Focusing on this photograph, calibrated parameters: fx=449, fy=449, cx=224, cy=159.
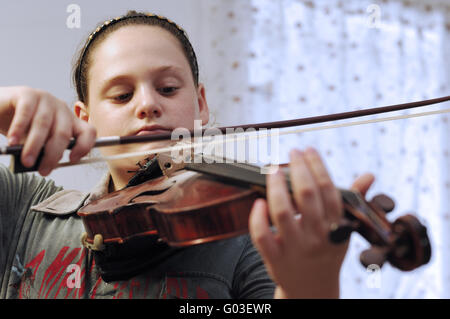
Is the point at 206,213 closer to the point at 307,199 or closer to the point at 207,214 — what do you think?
the point at 207,214

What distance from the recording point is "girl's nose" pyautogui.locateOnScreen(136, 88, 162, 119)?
68 cm

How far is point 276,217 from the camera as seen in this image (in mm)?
409

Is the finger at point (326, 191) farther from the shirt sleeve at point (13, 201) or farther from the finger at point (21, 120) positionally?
the shirt sleeve at point (13, 201)

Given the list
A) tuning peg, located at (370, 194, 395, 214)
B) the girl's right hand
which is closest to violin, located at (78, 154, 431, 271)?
tuning peg, located at (370, 194, 395, 214)

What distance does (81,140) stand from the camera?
0.49m

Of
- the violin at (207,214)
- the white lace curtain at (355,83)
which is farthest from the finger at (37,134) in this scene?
the white lace curtain at (355,83)

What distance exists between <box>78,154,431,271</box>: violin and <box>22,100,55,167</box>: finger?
0.14 m

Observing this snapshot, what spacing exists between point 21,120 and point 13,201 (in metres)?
0.31

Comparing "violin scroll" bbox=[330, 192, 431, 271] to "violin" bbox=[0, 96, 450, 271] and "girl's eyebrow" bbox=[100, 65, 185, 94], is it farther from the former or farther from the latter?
"girl's eyebrow" bbox=[100, 65, 185, 94]

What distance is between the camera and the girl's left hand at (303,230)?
0.41m

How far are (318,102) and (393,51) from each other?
46cm

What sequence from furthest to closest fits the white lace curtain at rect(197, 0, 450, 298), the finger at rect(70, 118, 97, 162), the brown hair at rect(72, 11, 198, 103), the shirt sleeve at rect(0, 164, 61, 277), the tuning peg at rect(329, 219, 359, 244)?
the white lace curtain at rect(197, 0, 450, 298), the brown hair at rect(72, 11, 198, 103), the shirt sleeve at rect(0, 164, 61, 277), the finger at rect(70, 118, 97, 162), the tuning peg at rect(329, 219, 359, 244)

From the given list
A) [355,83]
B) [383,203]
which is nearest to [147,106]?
[383,203]
